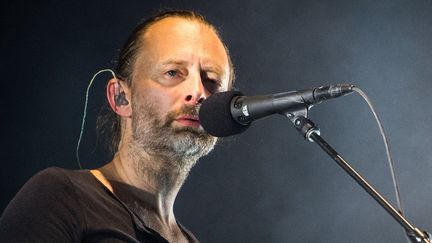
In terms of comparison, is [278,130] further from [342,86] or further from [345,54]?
[342,86]

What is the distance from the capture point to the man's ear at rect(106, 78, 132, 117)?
2.13 meters

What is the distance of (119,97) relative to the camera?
218 cm

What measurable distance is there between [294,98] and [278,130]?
2421mm

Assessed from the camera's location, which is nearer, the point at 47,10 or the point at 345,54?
the point at 47,10

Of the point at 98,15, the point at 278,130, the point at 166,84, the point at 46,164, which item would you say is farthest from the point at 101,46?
the point at 166,84

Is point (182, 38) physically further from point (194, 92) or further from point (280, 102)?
point (280, 102)

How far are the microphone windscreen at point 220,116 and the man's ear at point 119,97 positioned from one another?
61cm

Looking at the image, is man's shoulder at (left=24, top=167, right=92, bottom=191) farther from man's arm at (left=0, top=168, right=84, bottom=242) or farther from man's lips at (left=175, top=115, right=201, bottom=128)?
man's lips at (left=175, top=115, right=201, bottom=128)

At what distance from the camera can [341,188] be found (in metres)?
3.67

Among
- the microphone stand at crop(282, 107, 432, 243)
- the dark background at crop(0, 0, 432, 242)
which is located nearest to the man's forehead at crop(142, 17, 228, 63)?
the microphone stand at crop(282, 107, 432, 243)

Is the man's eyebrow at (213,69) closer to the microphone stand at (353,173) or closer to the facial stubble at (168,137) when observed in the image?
the facial stubble at (168,137)

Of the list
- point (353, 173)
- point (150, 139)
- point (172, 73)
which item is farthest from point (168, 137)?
point (353, 173)

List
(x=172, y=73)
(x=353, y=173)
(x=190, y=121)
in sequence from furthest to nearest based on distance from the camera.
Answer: (x=172, y=73) < (x=190, y=121) < (x=353, y=173)

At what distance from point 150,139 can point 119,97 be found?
0.30 meters
